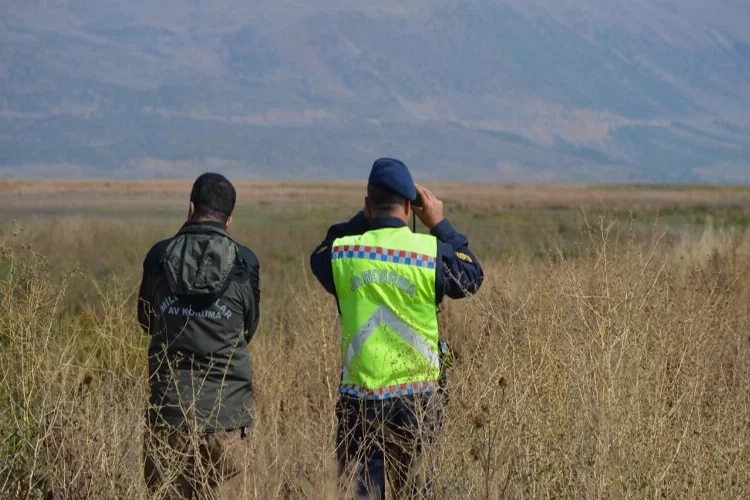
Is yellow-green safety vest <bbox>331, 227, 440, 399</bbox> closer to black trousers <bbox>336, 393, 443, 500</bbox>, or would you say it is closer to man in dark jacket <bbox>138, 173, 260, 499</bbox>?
black trousers <bbox>336, 393, 443, 500</bbox>

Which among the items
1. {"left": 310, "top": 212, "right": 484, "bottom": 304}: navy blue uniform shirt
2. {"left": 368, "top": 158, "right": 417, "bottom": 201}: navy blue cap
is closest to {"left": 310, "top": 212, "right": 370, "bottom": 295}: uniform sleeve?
{"left": 310, "top": 212, "right": 484, "bottom": 304}: navy blue uniform shirt

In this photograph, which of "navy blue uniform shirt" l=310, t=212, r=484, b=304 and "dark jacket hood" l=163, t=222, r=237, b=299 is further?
"dark jacket hood" l=163, t=222, r=237, b=299

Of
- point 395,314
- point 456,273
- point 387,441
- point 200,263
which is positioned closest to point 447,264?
point 456,273

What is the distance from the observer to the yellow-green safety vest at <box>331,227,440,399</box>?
19.0 ft

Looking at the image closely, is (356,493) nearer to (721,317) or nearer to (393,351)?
(393,351)

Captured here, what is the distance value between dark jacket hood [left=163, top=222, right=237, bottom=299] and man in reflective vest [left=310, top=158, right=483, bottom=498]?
482 mm

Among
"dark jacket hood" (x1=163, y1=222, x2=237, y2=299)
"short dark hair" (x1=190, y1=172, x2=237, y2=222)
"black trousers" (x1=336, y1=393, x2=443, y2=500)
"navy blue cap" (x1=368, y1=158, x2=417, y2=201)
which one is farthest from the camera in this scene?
"short dark hair" (x1=190, y1=172, x2=237, y2=222)

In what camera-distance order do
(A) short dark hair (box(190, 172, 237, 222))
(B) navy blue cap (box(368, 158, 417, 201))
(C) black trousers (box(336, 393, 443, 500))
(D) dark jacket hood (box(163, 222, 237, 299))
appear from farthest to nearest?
1. (A) short dark hair (box(190, 172, 237, 222))
2. (D) dark jacket hood (box(163, 222, 237, 299))
3. (B) navy blue cap (box(368, 158, 417, 201))
4. (C) black trousers (box(336, 393, 443, 500))

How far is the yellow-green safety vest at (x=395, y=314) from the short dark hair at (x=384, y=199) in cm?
11

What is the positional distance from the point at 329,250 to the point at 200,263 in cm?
57

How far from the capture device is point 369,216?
607cm

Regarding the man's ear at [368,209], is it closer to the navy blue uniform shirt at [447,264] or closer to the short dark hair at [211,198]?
the navy blue uniform shirt at [447,264]

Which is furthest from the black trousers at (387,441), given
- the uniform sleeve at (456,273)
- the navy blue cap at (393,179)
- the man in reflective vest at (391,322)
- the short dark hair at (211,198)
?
the short dark hair at (211,198)

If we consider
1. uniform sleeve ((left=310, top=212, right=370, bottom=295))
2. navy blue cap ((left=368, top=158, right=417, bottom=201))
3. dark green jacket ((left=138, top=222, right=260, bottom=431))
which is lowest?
dark green jacket ((left=138, top=222, right=260, bottom=431))
